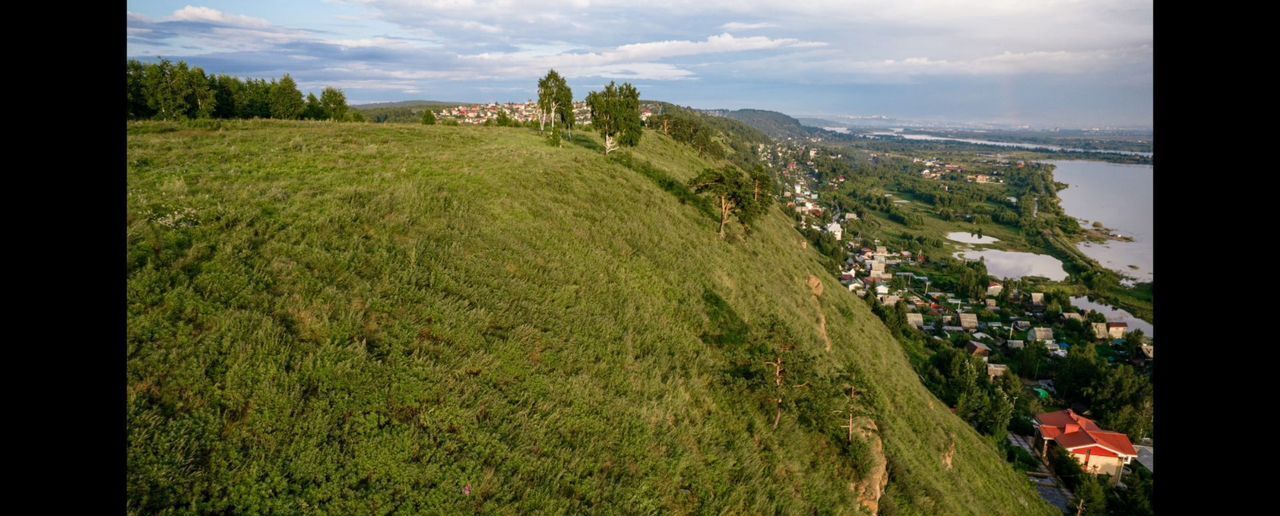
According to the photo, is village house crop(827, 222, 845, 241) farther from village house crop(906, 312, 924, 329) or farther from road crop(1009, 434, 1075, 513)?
road crop(1009, 434, 1075, 513)

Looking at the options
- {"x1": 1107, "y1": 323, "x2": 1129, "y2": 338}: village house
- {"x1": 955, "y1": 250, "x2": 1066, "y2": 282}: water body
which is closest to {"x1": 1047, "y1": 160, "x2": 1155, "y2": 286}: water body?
{"x1": 1107, "y1": 323, "x2": 1129, "y2": 338}: village house

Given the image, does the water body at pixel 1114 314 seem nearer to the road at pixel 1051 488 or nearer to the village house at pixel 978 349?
the village house at pixel 978 349

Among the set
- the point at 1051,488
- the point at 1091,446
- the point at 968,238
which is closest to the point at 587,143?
the point at 1051,488

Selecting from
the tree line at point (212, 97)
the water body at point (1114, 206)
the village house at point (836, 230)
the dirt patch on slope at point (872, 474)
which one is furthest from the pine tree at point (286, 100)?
the water body at point (1114, 206)

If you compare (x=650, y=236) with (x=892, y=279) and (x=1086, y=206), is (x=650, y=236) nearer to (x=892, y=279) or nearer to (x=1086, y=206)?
(x=892, y=279)

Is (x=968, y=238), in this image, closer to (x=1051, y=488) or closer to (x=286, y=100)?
(x=1051, y=488)

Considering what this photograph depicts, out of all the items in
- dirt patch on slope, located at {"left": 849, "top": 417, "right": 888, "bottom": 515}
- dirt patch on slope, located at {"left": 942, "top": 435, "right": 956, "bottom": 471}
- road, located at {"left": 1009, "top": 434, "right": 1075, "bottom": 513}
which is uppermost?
dirt patch on slope, located at {"left": 849, "top": 417, "right": 888, "bottom": 515}
